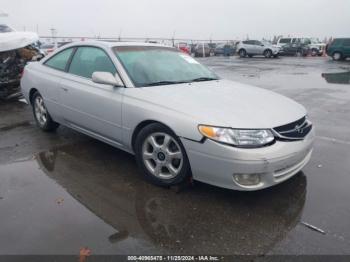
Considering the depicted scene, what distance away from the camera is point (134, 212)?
3.36 meters

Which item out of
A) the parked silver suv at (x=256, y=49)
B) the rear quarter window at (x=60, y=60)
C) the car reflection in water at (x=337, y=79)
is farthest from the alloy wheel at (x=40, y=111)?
the parked silver suv at (x=256, y=49)

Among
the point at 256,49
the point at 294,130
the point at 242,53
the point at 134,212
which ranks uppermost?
the point at 294,130

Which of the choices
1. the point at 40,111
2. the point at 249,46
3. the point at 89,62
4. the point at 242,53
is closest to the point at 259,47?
the point at 249,46

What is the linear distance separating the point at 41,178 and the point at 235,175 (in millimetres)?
2248

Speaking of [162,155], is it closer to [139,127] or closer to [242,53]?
[139,127]

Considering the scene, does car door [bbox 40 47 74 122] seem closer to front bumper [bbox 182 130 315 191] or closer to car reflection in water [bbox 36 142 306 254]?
car reflection in water [bbox 36 142 306 254]

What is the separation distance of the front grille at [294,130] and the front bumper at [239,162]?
0.07m

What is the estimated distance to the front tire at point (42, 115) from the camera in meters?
5.69

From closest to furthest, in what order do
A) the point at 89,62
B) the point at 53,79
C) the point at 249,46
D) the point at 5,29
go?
1. the point at 89,62
2. the point at 53,79
3. the point at 5,29
4. the point at 249,46

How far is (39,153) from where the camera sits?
4.92 metres

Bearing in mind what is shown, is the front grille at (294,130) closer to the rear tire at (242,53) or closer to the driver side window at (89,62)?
the driver side window at (89,62)

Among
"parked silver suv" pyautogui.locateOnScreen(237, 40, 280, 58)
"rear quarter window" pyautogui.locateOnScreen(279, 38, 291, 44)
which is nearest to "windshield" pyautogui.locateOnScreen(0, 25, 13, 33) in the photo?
"parked silver suv" pyautogui.locateOnScreen(237, 40, 280, 58)

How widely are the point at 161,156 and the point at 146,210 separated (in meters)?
0.62

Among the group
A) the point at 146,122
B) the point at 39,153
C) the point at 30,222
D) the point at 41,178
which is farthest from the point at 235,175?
the point at 39,153
